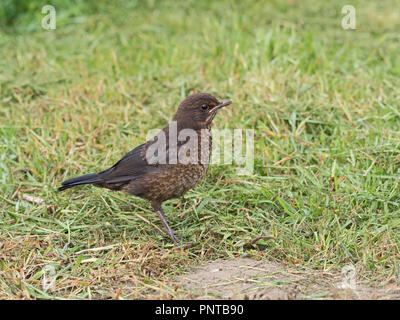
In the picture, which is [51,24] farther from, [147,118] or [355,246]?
[355,246]

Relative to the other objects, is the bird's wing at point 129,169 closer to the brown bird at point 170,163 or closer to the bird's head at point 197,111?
the brown bird at point 170,163

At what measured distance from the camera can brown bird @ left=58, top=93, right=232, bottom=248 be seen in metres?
4.72

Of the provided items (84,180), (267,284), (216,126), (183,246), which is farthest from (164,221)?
(216,126)

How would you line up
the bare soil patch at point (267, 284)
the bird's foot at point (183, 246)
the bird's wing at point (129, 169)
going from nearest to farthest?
the bare soil patch at point (267, 284) < the bird's foot at point (183, 246) < the bird's wing at point (129, 169)

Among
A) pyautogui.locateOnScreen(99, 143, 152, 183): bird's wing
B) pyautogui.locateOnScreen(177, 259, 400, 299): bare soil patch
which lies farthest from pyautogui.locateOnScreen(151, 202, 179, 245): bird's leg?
pyautogui.locateOnScreen(177, 259, 400, 299): bare soil patch

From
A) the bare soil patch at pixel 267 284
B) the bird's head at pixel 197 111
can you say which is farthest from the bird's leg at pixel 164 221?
the bird's head at pixel 197 111

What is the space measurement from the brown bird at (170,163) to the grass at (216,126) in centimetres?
32

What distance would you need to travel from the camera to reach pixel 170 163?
4727 mm

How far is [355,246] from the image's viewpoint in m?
4.37

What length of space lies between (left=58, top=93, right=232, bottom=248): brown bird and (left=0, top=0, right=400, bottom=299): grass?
0.32 m

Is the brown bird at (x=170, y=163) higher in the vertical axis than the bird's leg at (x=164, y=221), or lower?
higher

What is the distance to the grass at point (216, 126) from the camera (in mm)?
4410

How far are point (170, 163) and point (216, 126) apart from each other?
4.87ft
